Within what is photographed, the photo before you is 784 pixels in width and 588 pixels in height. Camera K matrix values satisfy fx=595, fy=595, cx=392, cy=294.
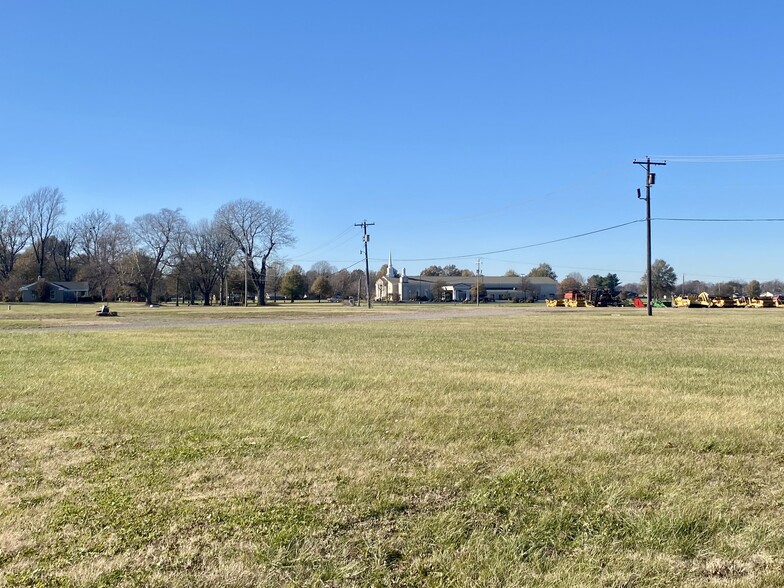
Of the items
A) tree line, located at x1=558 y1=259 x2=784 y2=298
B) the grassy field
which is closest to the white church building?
tree line, located at x1=558 y1=259 x2=784 y2=298

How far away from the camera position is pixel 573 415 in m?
7.11

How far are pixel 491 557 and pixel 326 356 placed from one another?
36.6 ft

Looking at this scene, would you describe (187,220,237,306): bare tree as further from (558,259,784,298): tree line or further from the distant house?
(558,259,784,298): tree line

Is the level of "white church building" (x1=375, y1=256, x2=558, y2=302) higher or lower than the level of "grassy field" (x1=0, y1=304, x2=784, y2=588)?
higher

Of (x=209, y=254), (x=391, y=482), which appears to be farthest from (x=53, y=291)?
(x=391, y=482)

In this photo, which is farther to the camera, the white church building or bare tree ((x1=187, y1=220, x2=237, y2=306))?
the white church building

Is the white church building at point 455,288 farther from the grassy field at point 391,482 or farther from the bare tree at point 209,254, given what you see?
the grassy field at point 391,482

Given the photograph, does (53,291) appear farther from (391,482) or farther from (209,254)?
(391,482)

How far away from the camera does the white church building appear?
146375mm

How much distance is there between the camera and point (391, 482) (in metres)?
4.55

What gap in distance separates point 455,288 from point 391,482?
147 meters

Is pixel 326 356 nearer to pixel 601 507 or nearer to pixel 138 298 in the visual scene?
pixel 601 507

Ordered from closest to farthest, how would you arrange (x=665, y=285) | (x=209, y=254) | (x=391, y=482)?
(x=391, y=482)
(x=209, y=254)
(x=665, y=285)

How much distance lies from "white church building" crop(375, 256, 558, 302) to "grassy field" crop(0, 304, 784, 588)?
13043 cm
